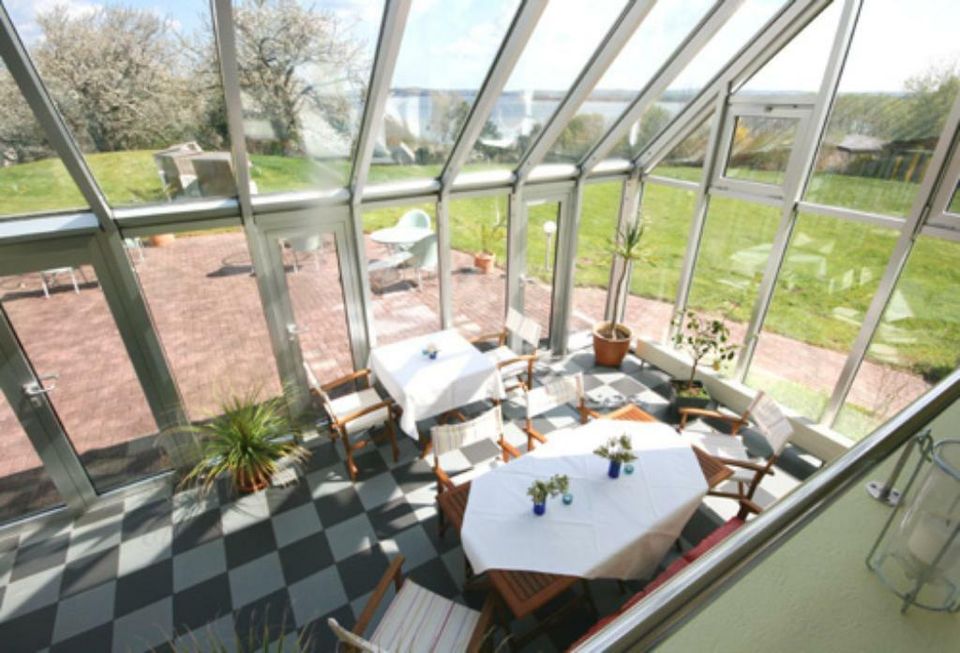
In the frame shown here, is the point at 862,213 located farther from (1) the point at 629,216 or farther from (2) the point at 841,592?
(2) the point at 841,592

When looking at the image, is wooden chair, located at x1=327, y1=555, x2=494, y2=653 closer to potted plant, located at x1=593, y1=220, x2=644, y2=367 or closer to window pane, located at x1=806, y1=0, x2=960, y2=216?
potted plant, located at x1=593, y1=220, x2=644, y2=367

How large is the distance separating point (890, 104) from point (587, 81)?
257 centimetres

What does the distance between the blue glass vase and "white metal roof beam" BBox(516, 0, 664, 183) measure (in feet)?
10.5

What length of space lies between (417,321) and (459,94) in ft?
9.01

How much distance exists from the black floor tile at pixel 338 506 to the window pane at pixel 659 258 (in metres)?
4.58

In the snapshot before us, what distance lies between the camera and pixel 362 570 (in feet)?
12.4

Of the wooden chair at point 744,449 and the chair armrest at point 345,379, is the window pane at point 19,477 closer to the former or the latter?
the chair armrest at point 345,379

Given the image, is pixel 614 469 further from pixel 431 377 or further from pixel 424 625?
pixel 431 377

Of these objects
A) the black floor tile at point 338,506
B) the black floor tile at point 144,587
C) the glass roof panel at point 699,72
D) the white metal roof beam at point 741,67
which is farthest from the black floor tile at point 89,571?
the white metal roof beam at point 741,67

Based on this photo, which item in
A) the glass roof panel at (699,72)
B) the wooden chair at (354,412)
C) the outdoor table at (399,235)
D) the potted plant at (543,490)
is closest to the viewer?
the potted plant at (543,490)

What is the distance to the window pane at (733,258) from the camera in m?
5.32

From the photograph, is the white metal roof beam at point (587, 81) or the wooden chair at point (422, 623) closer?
the wooden chair at point (422, 623)

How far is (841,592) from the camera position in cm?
95

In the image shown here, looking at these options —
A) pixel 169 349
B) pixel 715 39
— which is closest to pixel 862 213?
pixel 715 39
